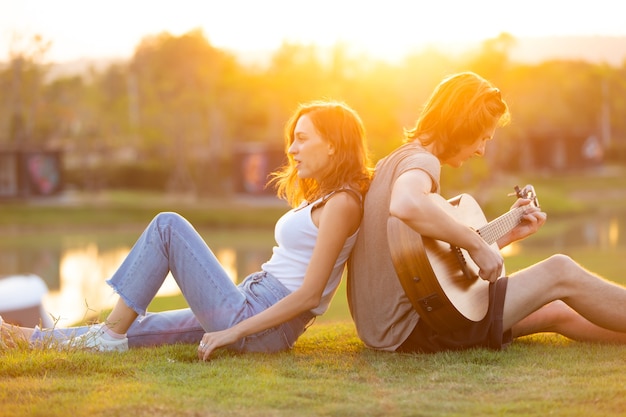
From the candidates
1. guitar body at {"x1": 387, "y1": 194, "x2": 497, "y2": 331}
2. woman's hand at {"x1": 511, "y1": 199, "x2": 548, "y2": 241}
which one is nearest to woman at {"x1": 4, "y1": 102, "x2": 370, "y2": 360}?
guitar body at {"x1": 387, "y1": 194, "x2": 497, "y2": 331}

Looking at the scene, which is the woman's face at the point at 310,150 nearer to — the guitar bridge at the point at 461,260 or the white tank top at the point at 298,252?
the white tank top at the point at 298,252

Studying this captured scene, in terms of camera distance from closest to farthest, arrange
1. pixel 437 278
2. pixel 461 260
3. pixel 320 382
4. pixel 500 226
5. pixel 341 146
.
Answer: pixel 320 382 → pixel 437 278 → pixel 461 260 → pixel 341 146 → pixel 500 226

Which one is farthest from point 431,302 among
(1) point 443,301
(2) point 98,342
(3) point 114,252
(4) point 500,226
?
(3) point 114,252

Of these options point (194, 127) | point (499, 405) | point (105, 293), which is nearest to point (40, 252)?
point (105, 293)

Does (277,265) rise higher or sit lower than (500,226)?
lower

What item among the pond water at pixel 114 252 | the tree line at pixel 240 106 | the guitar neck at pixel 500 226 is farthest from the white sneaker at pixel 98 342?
the tree line at pixel 240 106

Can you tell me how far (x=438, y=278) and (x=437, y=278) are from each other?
28 millimetres

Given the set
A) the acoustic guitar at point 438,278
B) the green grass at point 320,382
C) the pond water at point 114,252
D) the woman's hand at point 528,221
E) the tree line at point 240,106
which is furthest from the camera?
the tree line at point 240,106

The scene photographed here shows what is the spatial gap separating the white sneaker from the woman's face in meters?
1.12

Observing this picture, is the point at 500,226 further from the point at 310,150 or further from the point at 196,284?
the point at 196,284

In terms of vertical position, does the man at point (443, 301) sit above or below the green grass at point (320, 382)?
above

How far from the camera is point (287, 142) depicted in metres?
4.10

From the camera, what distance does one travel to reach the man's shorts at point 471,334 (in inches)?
152

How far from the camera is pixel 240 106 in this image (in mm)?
40250
